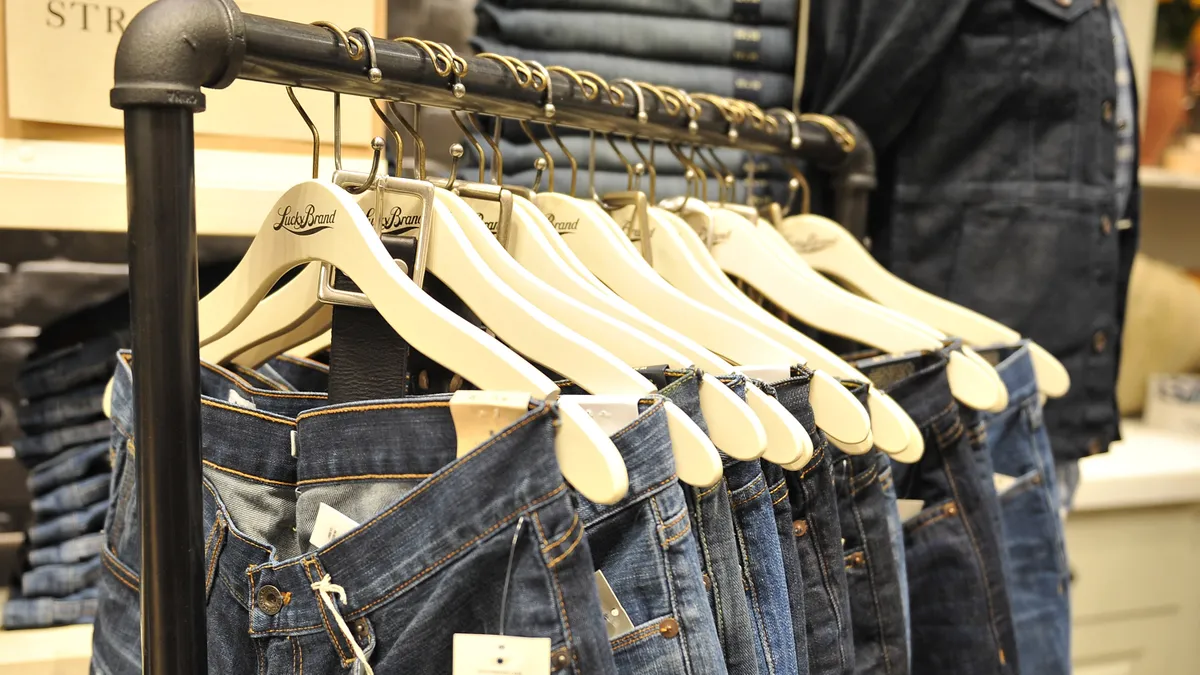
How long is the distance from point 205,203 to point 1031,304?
3.24ft

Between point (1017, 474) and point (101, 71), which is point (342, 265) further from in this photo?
point (1017, 474)

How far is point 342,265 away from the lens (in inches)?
23.9

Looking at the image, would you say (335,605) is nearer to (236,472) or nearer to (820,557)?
(236,472)

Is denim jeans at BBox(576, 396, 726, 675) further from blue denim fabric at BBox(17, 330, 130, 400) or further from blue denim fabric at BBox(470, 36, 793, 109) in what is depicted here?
blue denim fabric at BBox(470, 36, 793, 109)

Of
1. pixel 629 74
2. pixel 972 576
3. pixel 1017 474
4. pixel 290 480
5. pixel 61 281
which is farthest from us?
pixel 629 74

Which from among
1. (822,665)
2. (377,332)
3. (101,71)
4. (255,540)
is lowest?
(822,665)

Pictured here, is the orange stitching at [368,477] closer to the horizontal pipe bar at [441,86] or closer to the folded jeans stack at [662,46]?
the horizontal pipe bar at [441,86]

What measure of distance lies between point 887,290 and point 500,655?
2.26ft

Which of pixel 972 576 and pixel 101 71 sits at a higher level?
pixel 101 71

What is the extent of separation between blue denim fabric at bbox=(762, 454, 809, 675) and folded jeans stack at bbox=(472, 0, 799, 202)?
0.61 meters

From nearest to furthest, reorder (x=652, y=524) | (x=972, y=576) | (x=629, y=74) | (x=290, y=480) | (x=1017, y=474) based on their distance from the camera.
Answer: (x=652, y=524), (x=290, y=480), (x=972, y=576), (x=1017, y=474), (x=629, y=74)

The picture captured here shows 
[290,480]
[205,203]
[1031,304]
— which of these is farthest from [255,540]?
[1031,304]

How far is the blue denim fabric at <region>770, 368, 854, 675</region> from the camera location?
2.29 ft

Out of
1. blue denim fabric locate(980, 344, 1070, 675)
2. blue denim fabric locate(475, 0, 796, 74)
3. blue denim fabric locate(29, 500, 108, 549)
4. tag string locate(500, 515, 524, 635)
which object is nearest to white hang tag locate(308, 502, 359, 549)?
tag string locate(500, 515, 524, 635)
